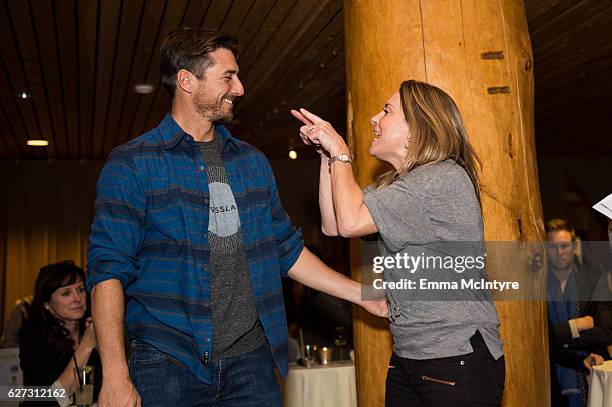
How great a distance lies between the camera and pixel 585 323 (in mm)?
4613

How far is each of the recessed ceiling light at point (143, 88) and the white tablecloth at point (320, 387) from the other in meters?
3.06

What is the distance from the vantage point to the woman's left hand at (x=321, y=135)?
1920 millimetres

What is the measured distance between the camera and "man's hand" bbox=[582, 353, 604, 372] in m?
4.36

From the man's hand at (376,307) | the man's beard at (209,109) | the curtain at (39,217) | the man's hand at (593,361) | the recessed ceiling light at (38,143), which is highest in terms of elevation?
the recessed ceiling light at (38,143)

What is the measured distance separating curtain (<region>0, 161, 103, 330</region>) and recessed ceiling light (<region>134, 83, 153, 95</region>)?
4608 mm

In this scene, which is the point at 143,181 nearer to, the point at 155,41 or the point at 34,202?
the point at 155,41

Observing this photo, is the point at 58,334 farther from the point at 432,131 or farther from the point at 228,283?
the point at 432,131

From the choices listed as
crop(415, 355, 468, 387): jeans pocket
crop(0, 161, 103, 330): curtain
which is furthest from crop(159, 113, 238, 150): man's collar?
crop(0, 161, 103, 330): curtain

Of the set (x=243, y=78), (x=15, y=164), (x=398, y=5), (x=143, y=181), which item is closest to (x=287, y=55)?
(x=243, y=78)

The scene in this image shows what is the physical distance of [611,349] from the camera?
435cm

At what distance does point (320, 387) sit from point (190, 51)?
2.86 m

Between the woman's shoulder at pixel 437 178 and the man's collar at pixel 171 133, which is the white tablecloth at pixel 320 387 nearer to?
the man's collar at pixel 171 133

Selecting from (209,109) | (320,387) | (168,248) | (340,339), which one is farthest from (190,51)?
(340,339)

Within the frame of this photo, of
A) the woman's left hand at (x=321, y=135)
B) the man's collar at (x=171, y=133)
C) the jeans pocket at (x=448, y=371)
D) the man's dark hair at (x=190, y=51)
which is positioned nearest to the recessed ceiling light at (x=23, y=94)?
the man's dark hair at (x=190, y=51)
